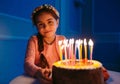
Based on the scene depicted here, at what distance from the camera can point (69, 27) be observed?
9.60ft


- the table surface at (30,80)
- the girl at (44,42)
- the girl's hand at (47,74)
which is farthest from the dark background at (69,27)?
the girl's hand at (47,74)

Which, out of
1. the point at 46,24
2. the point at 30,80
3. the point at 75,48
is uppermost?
the point at 46,24

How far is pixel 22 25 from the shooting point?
181cm

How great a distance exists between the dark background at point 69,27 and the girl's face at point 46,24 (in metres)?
0.44

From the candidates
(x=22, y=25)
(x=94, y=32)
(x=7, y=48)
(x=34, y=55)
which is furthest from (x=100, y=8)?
(x=34, y=55)

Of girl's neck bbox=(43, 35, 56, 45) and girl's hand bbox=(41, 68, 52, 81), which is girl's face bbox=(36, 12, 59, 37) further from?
girl's hand bbox=(41, 68, 52, 81)

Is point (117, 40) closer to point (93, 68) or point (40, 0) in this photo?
point (40, 0)

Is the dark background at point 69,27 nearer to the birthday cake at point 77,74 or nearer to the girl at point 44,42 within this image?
the girl at point 44,42

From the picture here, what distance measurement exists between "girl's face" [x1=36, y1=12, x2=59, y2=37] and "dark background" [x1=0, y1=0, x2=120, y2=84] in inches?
17.4

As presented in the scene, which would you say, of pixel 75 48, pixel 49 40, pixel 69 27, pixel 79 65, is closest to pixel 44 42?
pixel 49 40

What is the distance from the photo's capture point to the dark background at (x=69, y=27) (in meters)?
1.60

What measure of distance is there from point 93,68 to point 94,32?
2.60m

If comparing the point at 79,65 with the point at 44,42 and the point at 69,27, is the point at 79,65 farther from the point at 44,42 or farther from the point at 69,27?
the point at 69,27

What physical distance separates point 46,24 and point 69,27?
1738 mm
